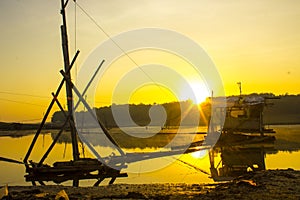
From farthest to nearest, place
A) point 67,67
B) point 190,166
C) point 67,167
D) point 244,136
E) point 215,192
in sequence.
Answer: point 244,136 < point 190,166 < point 67,67 < point 67,167 < point 215,192

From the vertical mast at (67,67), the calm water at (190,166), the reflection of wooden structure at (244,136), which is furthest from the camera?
the reflection of wooden structure at (244,136)

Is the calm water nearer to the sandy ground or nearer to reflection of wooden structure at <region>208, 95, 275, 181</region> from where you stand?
reflection of wooden structure at <region>208, 95, 275, 181</region>

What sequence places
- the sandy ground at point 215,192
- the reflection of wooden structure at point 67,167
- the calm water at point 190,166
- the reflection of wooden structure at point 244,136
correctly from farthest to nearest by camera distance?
the reflection of wooden structure at point 244,136 < the calm water at point 190,166 < the reflection of wooden structure at point 67,167 < the sandy ground at point 215,192

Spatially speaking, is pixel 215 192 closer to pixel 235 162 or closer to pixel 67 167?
pixel 67 167

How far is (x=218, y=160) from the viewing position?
101 feet

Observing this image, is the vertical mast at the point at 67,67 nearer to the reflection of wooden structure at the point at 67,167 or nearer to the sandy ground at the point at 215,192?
the reflection of wooden structure at the point at 67,167

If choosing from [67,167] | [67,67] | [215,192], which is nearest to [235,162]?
[67,167]

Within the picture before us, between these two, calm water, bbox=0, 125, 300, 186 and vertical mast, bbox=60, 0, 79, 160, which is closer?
vertical mast, bbox=60, 0, 79, 160

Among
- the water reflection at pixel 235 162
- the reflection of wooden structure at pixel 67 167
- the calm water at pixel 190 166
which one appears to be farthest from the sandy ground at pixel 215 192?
the water reflection at pixel 235 162

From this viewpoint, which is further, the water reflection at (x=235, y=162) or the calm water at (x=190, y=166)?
the water reflection at (x=235, y=162)

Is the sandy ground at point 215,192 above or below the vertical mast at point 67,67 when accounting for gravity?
below

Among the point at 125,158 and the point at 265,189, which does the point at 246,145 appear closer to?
the point at 125,158

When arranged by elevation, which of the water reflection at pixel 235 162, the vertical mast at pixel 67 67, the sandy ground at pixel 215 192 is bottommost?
the water reflection at pixel 235 162

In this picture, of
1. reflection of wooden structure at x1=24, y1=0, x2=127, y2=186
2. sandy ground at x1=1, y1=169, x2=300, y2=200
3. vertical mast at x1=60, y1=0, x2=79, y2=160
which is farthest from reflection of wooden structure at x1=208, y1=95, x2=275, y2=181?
sandy ground at x1=1, y1=169, x2=300, y2=200
